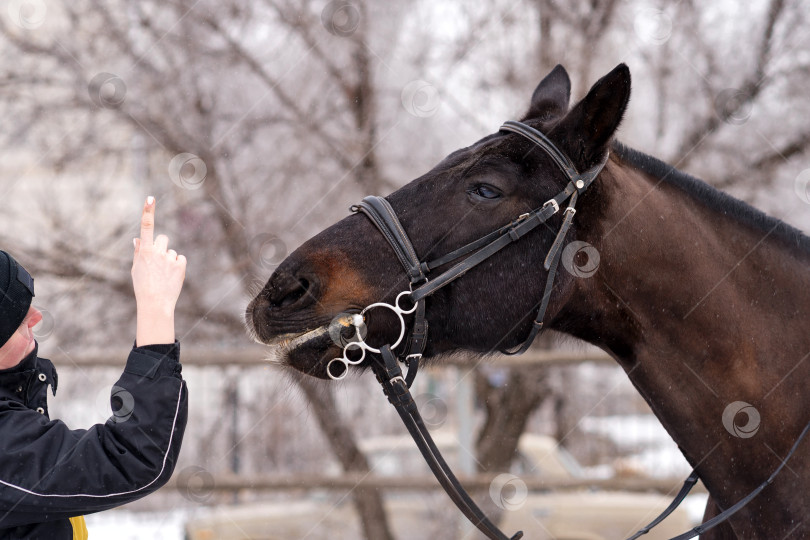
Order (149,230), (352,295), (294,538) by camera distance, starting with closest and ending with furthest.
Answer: (149,230)
(352,295)
(294,538)

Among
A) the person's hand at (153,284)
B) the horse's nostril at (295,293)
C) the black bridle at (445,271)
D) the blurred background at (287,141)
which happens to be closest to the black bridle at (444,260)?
the black bridle at (445,271)

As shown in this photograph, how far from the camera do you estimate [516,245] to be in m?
2.35

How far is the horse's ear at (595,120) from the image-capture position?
88.6 inches

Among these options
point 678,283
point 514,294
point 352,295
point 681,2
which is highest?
point 681,2

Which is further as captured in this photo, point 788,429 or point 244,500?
point 244,500

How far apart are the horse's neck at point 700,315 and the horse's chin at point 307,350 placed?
31.5 inches

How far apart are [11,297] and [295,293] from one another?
2.52 ft

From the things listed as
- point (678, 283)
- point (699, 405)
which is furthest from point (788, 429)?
point (678, 283)

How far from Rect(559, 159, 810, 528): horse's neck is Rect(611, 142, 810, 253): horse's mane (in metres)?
0.04

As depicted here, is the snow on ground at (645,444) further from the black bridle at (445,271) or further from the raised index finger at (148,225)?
the raised index finger at (148,225)

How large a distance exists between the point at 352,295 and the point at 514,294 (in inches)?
20.4

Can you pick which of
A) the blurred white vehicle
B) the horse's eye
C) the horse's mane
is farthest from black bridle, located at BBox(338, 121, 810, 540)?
the blurred white vehicle

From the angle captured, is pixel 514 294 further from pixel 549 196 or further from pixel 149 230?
pixel 149 230

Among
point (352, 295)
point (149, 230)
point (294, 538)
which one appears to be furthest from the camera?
point (294, 538)
